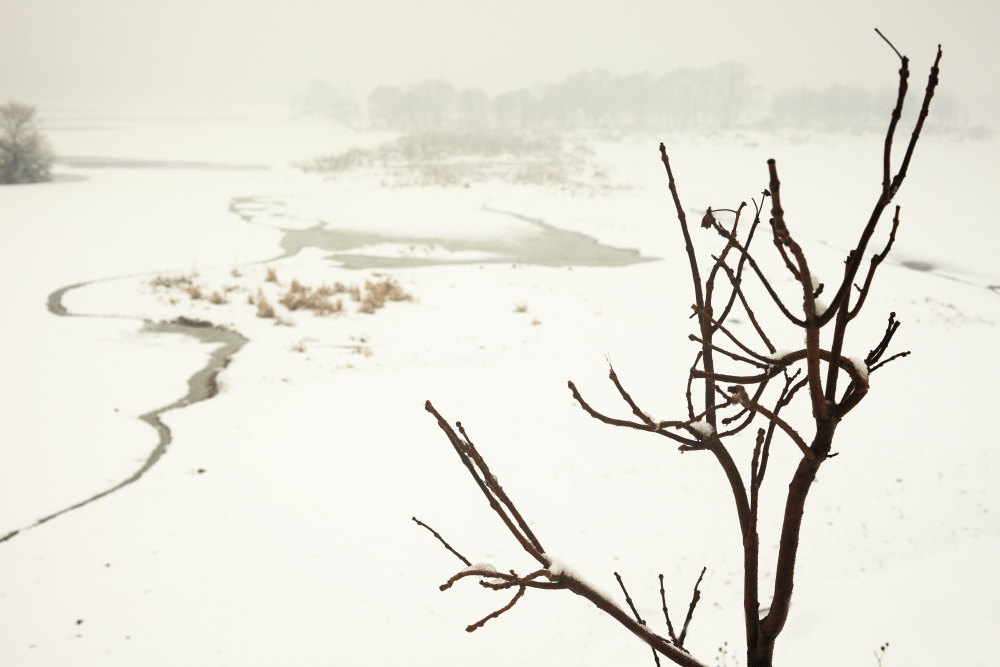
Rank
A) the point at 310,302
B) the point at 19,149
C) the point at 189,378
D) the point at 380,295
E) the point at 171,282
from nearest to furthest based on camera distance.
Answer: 1. the point at 189,378
2. the point at 310,302
3. the point at 380,295
4. the point at 171,282
5. the point at 19,149

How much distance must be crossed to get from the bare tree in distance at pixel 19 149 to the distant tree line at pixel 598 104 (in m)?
56.1

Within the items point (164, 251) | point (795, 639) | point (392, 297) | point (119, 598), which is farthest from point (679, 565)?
point (164, 251)

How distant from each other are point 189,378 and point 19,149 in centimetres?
2284

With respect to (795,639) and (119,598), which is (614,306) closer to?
(795,639)

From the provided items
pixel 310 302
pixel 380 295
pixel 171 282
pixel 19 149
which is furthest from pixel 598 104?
pixel 310 302

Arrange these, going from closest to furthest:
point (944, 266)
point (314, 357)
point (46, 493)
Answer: point (46, 493)
point (314, 357)
point (944, 266)

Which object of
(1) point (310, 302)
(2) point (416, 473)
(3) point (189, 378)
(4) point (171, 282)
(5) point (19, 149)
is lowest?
(2) point (416, 473)

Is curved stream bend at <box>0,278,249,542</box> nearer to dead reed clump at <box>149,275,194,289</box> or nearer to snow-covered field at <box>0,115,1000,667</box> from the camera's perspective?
snow-covered field at <box>0,115,1000,667</box>

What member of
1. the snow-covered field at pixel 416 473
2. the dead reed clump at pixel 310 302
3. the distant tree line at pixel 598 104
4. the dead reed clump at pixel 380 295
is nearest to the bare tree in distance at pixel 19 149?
the snow-covered field at pixel 416 473

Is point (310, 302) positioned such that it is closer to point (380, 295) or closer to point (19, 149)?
point (380, 295)

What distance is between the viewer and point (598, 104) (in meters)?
86.9

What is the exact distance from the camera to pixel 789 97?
93.4 meters

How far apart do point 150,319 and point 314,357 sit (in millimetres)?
3207

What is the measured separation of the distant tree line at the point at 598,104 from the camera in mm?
82875
